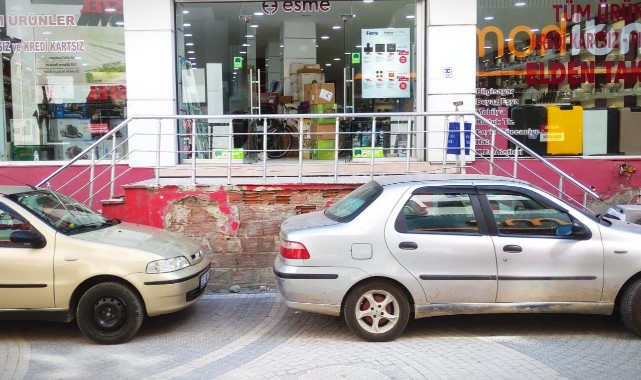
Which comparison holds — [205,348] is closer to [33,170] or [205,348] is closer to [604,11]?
[33,170]

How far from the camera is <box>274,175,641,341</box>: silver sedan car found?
575 cm

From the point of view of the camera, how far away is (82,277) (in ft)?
19.1

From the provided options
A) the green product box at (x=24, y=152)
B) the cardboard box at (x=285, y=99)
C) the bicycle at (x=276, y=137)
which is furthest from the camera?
the bicycle at (x=276, y=137)

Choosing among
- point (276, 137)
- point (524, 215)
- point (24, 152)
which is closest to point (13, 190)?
point (524, 215)

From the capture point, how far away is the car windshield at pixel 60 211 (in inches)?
244

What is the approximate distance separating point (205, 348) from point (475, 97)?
7190 mm

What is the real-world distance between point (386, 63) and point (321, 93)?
4.82 feet

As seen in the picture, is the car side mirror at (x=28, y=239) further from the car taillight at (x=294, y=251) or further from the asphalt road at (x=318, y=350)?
the car taillight at (x=294, y=251)

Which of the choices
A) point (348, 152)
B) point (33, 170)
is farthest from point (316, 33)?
point (33, 170)

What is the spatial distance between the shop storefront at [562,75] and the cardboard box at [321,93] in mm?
2813

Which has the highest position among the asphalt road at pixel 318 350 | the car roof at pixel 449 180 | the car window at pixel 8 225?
the car roof at pixel 449 180

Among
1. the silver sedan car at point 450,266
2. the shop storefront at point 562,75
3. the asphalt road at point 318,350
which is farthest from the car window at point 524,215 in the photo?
the shop storefront at point 562,75

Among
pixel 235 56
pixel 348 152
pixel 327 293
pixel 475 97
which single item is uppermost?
pixel 235 56

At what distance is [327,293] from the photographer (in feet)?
18.9
